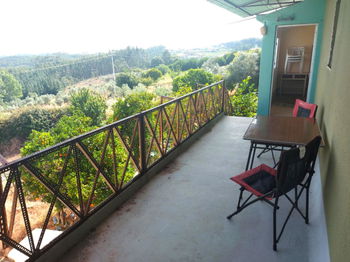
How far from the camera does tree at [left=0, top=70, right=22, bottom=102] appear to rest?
3159cm

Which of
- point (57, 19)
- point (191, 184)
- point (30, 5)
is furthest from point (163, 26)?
point (191, 184)

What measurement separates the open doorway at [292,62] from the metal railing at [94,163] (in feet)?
7.45

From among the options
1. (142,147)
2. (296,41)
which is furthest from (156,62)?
(142,147)

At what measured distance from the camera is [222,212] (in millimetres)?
2525

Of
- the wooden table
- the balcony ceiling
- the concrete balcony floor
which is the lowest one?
the concrete balcony floor

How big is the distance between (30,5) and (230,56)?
34065mm

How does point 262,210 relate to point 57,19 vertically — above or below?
below

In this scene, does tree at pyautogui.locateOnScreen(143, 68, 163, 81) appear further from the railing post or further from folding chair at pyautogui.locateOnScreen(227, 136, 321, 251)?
folding chair at pyautogui.locateOnScreen(227, 136, 321, 251)

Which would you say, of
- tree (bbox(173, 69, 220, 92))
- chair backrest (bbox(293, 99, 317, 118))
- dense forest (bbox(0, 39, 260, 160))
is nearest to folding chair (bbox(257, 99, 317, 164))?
chair backrest (bbox(293, 99, 317, 118))

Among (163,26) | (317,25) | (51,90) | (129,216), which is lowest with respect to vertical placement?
(51,90)

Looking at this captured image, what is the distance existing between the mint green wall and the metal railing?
3.33ft

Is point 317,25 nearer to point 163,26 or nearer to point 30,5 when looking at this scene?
point 163,26

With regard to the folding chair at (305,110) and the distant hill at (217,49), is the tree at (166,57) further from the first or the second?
the folding chair at (305,110)

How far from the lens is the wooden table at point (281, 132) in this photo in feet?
8.17
